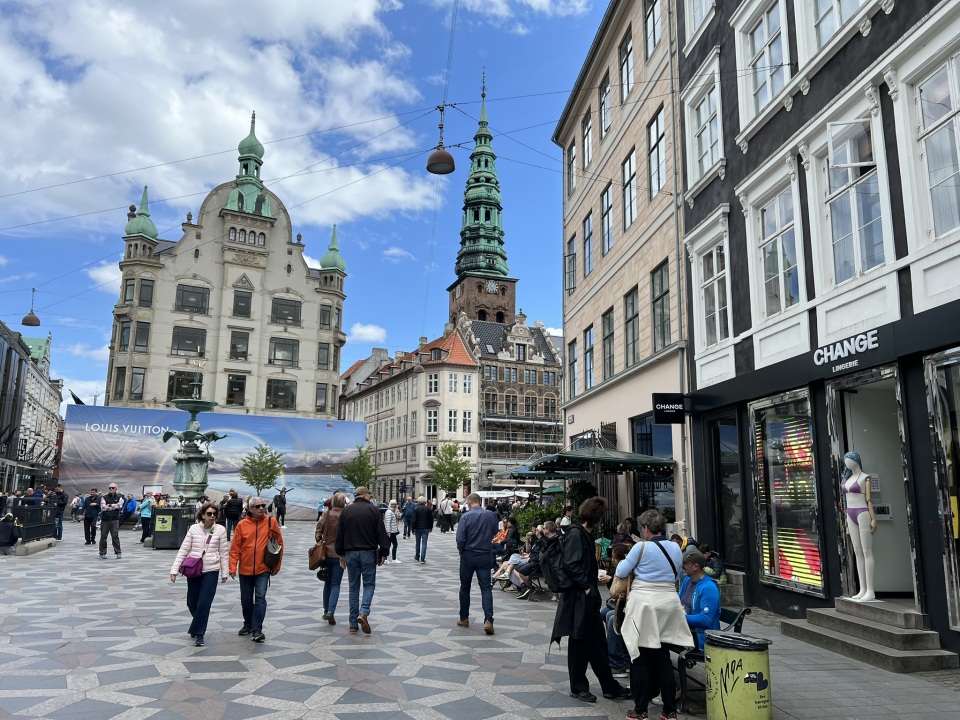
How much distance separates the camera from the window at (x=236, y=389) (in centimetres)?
5181

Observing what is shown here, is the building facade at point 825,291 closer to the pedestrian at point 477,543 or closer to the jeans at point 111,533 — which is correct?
the pedestrian at point 477,543

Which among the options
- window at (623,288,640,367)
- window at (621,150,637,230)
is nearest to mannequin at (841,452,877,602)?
window at (623,288,640,367)

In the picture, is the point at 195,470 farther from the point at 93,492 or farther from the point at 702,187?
the point at 702,187

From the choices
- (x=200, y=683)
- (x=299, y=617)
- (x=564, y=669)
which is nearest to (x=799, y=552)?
(x=564, y=669)

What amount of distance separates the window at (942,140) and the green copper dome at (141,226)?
52.3m

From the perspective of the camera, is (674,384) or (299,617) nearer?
(299,617)

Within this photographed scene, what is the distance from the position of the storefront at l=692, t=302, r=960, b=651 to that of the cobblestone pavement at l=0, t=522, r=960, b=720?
1.33 meters

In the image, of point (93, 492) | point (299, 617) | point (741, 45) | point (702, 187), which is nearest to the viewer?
point (299, 617)

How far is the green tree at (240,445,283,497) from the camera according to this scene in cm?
4350

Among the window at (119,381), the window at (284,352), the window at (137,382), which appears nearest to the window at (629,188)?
the window at (284,352)

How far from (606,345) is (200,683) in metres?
16.6

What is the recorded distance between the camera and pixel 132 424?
4206 centimetres

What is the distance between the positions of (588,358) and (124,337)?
38026 mm

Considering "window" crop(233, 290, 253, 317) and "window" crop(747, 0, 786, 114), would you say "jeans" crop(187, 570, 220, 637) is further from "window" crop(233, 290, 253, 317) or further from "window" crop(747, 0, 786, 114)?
"window" crop(233, 290, 253, 317)
